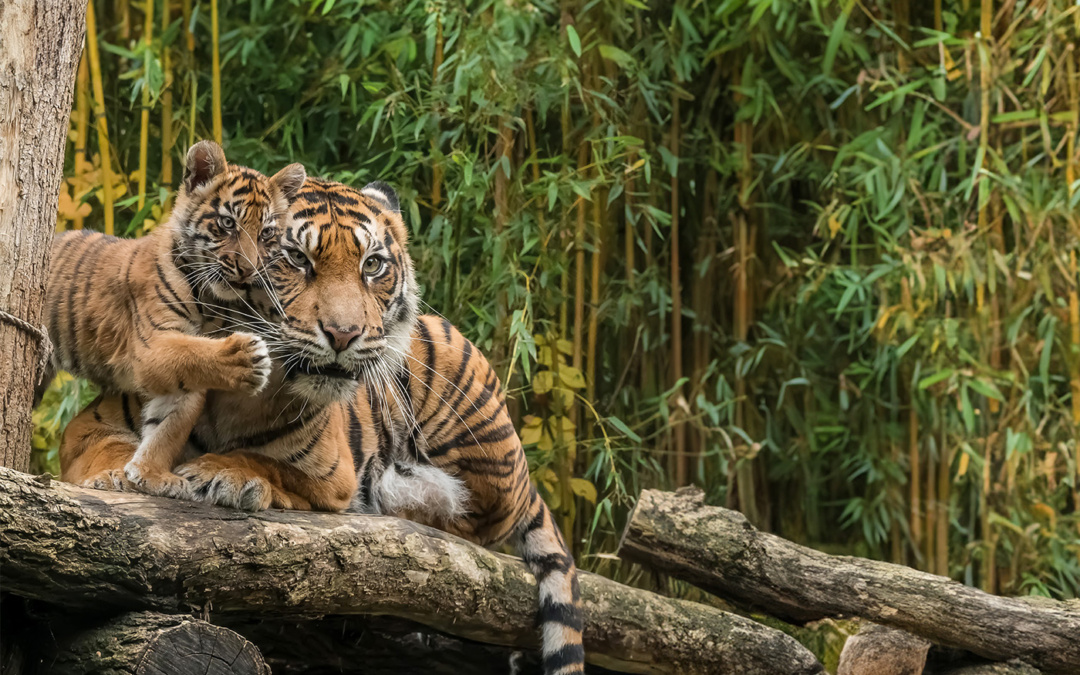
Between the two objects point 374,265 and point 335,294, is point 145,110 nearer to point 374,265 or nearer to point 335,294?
point 374,265

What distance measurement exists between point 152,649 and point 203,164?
93 cm

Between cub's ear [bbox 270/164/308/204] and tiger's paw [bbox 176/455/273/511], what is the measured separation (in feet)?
1.75

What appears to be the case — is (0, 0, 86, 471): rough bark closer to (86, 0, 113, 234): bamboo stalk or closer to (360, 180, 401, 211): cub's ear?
(360, 180, 401, 211): cub's ear

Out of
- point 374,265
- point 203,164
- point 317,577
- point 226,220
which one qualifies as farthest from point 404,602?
point 203,164

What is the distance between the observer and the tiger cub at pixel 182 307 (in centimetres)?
208

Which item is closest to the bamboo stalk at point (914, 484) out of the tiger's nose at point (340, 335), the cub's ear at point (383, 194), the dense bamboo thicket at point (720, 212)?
the dense bamboo thicket at point (720, 212)

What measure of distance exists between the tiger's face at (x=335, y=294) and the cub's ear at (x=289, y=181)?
2cm

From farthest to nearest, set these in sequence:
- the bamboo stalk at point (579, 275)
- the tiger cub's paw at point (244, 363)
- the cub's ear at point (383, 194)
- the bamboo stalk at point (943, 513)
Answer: the bamboo stalk at point (943, 513)
the bamboo stalk at point (579, 275)
the cub's ear at point (383, 194)
the tiger cub's paw at point (244, 363)

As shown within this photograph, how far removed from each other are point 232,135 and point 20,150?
182 centimetres

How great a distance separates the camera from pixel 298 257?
223 cm

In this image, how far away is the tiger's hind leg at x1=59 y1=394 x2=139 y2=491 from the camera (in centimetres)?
224

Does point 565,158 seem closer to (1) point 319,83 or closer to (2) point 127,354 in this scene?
(1) point 319,83

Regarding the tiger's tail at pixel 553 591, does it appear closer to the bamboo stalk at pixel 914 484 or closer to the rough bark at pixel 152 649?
the rough bark at pixel 152 649

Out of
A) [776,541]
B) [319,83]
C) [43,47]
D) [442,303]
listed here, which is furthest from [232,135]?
[776,541]
